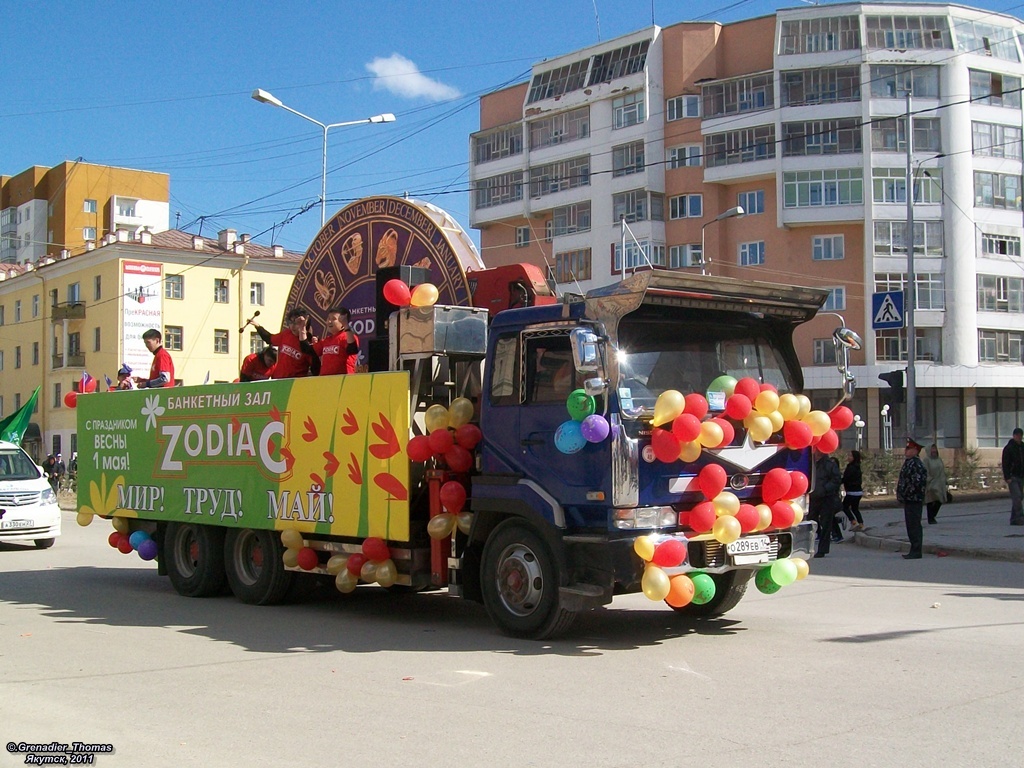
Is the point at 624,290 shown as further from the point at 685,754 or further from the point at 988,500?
the point at 988,500

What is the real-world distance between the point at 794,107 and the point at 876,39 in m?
5.02

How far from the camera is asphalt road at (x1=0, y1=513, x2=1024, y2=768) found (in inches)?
231

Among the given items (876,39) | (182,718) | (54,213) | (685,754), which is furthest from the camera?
(54,213)

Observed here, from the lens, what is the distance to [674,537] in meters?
8.33

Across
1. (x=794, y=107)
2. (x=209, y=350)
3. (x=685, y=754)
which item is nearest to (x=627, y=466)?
(x=685, y=754)

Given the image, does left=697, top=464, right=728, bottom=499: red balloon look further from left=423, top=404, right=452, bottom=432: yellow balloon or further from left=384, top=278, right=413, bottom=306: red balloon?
left=384, top=278, right=413, bottom=306: red balloon

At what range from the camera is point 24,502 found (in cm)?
1839

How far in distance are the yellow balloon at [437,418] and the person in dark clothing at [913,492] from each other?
331 inches

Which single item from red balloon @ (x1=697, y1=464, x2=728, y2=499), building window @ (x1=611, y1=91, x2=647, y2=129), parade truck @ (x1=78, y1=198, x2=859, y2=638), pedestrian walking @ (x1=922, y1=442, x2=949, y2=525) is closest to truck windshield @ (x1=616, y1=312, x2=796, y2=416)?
parade truck @ (x1=78, y1=198, x2=859, y2=638)

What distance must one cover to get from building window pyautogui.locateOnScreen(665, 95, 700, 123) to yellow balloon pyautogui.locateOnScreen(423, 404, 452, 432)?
1977 inches

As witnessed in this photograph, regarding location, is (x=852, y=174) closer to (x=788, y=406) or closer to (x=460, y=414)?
(x=788, y=406)

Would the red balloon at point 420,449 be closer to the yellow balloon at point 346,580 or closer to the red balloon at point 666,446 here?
the yellow balloon at point 346,580

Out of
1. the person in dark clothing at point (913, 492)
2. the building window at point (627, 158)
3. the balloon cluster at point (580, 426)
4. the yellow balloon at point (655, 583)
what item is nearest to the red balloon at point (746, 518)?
the yellow balloon at point (655, 583)

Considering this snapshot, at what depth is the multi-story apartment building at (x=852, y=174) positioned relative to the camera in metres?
52.7
